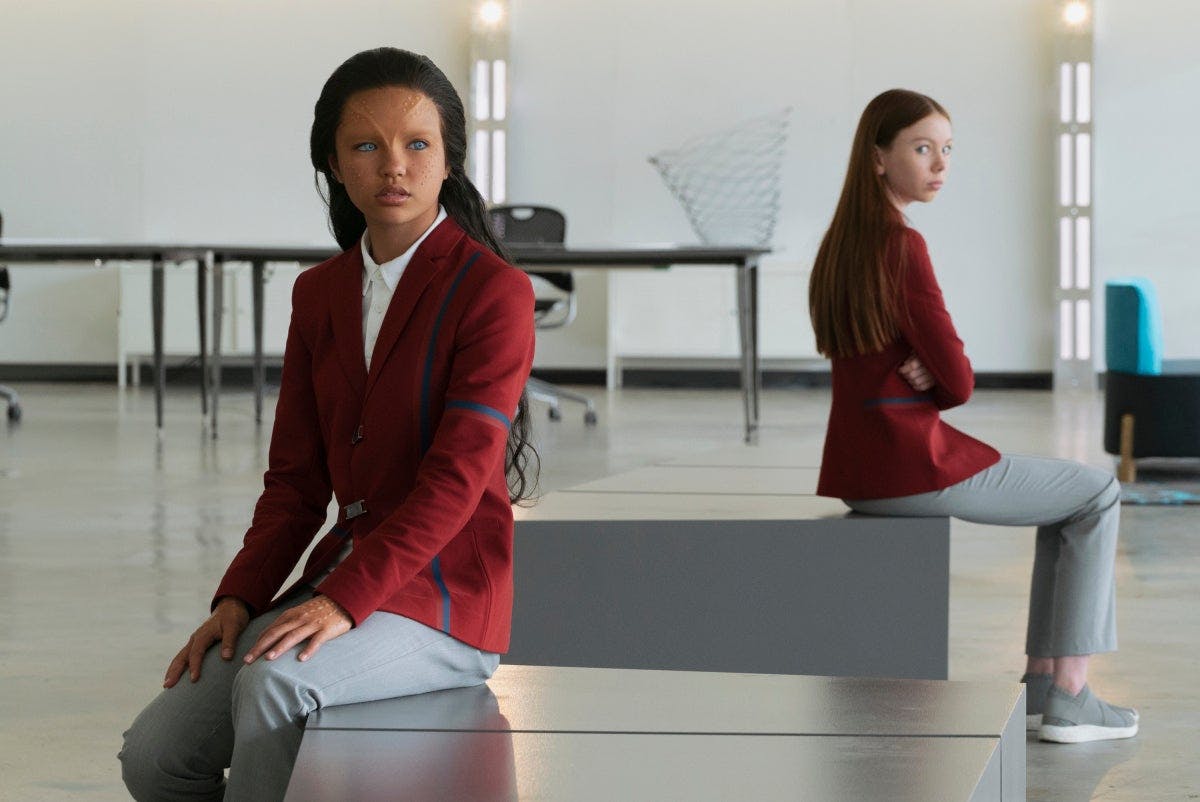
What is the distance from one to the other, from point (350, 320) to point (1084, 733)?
1.38 m

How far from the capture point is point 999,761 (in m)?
1.36

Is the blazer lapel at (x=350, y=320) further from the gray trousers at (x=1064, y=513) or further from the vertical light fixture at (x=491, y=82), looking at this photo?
the vertical light fixture at (x=491, y=82)

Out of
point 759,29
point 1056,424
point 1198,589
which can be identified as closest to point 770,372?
point 759,29

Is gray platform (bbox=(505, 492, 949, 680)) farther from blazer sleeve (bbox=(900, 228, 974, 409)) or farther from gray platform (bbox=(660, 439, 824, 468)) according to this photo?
gray platform (bbox=(660, 439, 824, 468))

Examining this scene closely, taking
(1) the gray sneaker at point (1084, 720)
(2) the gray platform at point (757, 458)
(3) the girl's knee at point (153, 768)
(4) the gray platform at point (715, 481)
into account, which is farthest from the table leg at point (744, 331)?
(3) the girl's knee at point (153, 768)

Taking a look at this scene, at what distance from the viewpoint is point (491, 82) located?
10047 mm

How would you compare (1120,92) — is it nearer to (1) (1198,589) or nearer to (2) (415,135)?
(1) (1198,589)

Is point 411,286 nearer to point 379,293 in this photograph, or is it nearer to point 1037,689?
point 379,293

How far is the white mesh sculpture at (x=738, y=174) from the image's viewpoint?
9.96m

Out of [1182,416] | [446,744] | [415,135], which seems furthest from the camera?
[1182,416]

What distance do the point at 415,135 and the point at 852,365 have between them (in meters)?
1.15

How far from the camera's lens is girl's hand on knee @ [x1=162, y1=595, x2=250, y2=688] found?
1.46 metres

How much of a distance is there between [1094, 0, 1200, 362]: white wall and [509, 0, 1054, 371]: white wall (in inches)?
13.4

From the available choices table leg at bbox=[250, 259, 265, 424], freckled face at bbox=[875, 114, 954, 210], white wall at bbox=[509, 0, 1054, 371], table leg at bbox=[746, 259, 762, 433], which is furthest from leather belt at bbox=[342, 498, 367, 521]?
white wall at bbox=[509, 0, 1054, 371]
